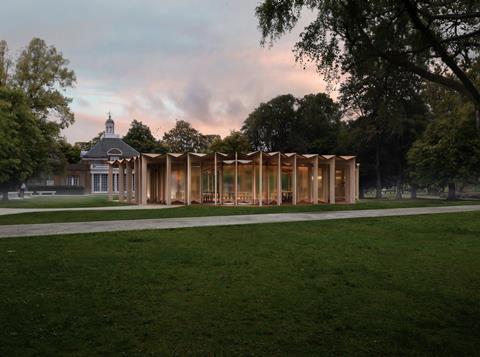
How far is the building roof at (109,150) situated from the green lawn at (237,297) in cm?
6020

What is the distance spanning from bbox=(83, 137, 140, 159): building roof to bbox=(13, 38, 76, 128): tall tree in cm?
2808

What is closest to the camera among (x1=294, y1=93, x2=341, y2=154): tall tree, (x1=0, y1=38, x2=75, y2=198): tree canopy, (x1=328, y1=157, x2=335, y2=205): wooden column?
(x1=328, y1=157, x2=335, y2=205): wooden column

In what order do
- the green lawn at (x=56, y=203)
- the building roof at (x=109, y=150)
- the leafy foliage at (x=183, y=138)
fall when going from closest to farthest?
the green lawn at (x=56, y=203) → the building roof at (x=109, y=150) → the leafy foliage at (x=183, y=138)

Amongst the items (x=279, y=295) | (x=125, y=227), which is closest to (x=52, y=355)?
(x=279, y=295)

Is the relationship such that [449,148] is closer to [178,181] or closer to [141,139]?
[178,181]

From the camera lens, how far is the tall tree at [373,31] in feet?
23.4

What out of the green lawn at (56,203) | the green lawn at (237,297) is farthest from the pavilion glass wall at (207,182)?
the green lawn at (237,297)

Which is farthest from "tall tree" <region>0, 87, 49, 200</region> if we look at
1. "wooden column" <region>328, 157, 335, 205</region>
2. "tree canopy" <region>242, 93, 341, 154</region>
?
"tree canopy" <region>242, 93, 341, 154</region>

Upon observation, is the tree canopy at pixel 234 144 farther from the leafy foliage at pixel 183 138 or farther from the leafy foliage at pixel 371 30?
the leafy foliage at pixel 371 30

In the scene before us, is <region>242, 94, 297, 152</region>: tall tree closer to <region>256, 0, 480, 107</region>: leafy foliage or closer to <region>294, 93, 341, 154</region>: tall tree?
<region>294, 93, 341, 154</region>: tall tree

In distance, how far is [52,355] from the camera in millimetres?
4406

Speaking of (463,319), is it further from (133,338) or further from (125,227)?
(125,227)

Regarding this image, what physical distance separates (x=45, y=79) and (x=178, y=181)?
58.6ft

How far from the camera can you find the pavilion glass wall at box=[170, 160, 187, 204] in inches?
1272
